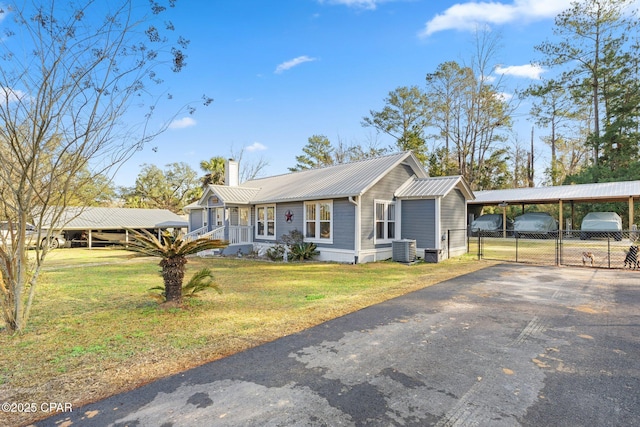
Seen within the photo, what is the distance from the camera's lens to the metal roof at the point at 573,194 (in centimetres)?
1888

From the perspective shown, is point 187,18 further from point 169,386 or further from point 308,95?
point 308,95

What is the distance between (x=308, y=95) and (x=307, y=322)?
20.3m

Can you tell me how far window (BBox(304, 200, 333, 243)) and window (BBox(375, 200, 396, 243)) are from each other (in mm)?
1938

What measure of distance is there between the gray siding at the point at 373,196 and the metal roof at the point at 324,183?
44cm

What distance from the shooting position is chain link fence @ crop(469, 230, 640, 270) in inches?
455

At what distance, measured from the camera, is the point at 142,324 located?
202 inches

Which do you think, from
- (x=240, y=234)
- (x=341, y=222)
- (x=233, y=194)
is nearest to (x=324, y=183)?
(x=341, y=222)

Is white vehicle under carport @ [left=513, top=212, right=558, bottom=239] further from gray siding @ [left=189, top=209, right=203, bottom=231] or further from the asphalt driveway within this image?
gray siding @ [left=189, top=209, right=203, bottom=231]

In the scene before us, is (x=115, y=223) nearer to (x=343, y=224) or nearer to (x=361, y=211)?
(x=343, y=224)

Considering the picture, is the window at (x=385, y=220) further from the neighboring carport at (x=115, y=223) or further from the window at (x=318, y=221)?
the neighboring carport at (x=115, y=223)

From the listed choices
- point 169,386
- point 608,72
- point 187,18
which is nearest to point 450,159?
point 608,72

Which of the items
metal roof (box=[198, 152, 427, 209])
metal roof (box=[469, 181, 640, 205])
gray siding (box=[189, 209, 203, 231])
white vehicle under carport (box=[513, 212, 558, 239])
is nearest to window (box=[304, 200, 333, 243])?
metal roof (box=[198, 152, 427, 209])

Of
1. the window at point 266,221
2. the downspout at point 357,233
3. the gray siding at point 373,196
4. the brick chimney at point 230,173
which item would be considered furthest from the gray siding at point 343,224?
the brick chimney at point 230,173

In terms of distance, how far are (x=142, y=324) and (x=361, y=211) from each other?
882 cm
